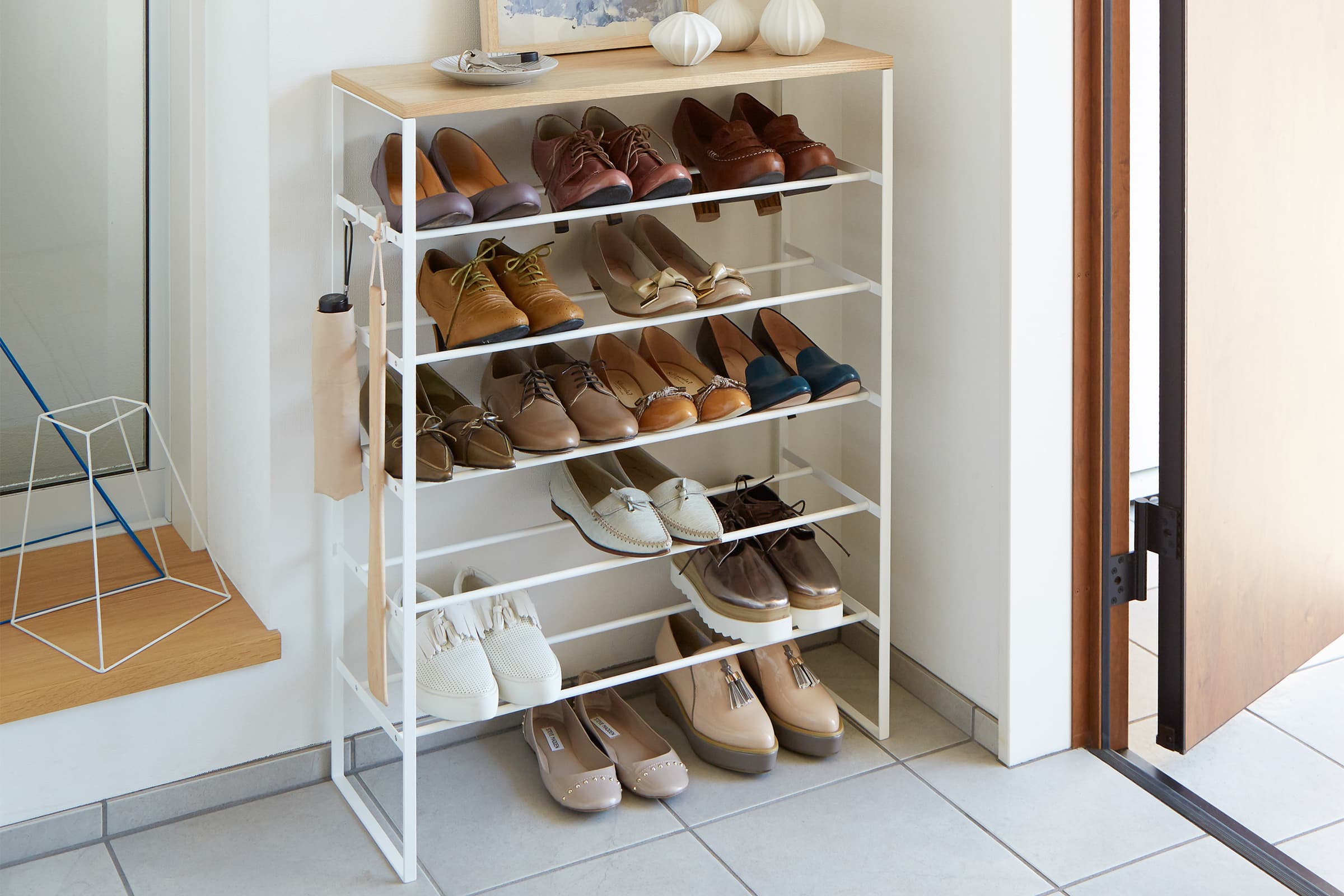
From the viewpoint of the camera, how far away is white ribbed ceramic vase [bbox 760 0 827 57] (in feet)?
6.48

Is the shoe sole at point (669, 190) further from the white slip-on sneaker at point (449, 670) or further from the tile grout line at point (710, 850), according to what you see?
the tile grout line at point (710, 850)

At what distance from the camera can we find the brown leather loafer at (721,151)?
1965 mm

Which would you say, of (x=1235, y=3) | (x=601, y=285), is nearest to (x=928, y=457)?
(x=601, y=285)

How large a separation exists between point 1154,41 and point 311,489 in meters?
2.23

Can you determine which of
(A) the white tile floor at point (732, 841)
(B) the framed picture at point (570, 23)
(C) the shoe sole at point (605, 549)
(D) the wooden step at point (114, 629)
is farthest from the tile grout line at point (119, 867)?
(B) the framed picture at point (570, 23)

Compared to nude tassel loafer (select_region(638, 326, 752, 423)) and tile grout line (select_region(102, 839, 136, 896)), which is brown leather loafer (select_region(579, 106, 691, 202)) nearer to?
nude tassel loafer (select_region(638, 326, 752, 423))

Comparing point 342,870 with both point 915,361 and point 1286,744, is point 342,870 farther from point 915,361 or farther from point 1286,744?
point 1286,744

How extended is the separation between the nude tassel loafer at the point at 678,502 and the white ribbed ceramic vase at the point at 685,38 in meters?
0.67

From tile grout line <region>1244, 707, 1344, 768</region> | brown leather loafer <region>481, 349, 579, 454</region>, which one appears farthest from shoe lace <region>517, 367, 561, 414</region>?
tile grout line <region>1244, 707, 1344, 768</region>

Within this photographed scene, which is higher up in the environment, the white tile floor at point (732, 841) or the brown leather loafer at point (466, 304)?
the brown leather loafer at point (466, 304)

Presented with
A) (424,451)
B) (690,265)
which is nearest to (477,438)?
(424,451)

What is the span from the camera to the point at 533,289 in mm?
1914

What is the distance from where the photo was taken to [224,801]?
212 cm

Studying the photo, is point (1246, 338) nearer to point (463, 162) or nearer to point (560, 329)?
point (560, 329)
